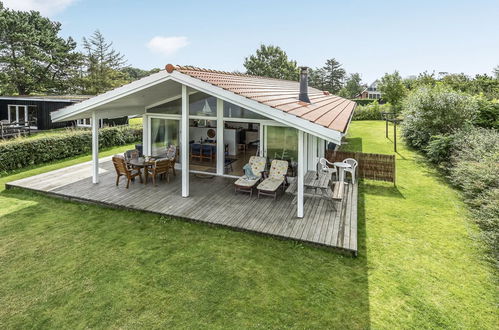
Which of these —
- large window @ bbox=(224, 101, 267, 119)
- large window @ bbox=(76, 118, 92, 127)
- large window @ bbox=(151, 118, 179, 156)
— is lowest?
large window @ bbox=(151, 118, 179, 156)

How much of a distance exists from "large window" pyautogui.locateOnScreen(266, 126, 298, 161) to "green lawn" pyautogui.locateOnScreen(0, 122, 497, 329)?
2.95 meters

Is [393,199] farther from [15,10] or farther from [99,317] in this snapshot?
[15,10]

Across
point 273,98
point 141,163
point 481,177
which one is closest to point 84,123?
point 141,163

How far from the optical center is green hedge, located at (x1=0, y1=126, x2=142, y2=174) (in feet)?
38.5

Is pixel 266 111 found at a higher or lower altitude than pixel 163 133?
higher

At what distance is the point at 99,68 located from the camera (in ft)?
125

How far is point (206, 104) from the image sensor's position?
9.99 m

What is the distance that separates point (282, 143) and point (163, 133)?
4.44 meters

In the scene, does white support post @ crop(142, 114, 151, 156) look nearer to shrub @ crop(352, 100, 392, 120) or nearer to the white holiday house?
the white holiday house

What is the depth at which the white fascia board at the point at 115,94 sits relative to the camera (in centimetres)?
740

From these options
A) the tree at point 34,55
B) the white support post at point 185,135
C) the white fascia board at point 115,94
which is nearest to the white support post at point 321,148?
the white support post at point 185,135

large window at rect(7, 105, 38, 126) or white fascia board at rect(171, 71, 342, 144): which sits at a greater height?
large window at rect(7, 105, 38, 126)

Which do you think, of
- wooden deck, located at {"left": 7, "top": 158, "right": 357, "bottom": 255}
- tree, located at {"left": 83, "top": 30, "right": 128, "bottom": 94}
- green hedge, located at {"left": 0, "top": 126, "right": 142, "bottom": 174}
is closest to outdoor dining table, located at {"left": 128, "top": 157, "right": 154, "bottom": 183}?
wooden deck, located at {"left": 7, "top": 158, "right": 357, "bottom": 255}

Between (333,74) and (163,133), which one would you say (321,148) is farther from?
(333,74)
